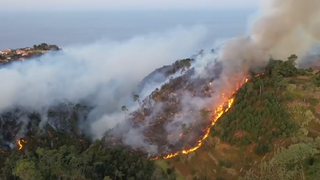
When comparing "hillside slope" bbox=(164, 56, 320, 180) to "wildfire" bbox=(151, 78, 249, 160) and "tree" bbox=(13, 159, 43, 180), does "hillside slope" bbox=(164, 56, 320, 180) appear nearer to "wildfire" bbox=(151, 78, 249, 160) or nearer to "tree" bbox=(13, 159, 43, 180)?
"wildfire" bbox=(151, 78, 249, 160)

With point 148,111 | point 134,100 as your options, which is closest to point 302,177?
point 148,111

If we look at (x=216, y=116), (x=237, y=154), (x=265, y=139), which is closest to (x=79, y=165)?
(x=237, y=154)

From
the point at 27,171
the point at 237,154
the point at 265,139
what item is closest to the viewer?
the point at 27,171

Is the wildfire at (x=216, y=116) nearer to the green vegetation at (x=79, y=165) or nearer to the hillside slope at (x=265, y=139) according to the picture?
the hillside slope at (x=265, y=139)

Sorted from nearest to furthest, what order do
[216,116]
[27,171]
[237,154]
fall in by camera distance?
[27,171], [237,154], [216,116]

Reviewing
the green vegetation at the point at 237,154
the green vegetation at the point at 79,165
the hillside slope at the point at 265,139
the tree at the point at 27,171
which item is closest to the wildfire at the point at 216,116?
the hillside slope at the point at 265,139

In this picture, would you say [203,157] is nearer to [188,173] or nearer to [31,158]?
[188,173]

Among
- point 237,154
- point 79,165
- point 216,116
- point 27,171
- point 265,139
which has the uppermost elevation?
point 216,116

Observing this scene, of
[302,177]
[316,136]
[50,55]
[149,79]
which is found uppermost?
[50,55]

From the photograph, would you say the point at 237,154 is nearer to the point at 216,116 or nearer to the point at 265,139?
the point at 265,139

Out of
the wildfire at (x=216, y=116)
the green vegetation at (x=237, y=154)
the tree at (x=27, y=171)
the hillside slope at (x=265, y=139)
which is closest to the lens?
the hillside slope at (x=265, y=139)

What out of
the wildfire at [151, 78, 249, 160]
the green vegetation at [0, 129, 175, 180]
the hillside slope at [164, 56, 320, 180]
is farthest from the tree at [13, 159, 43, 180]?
the hillside slope at [164, 56, 320, 180]
